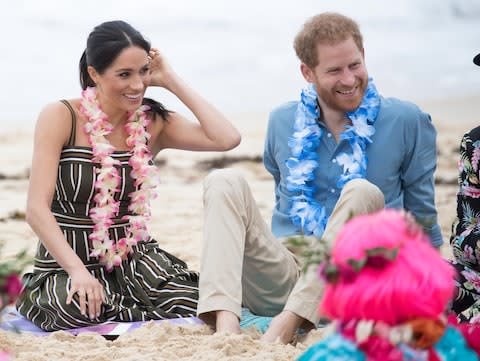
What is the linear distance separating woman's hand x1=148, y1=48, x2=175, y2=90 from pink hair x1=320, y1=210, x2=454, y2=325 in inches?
95.2

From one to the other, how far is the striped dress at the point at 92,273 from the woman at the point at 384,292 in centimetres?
209

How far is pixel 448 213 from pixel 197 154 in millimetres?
A: 4238

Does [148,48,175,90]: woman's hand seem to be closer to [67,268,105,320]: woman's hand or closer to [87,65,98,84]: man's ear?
[87,65,98,84]: man's ear

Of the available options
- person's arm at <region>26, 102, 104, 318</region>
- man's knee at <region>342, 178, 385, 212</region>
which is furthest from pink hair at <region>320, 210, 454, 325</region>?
person's arm at <region>26, 102, 104, 318</region>

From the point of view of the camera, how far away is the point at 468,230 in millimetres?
3361

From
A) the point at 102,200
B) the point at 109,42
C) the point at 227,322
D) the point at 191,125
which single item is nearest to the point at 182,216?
the point at 191,125

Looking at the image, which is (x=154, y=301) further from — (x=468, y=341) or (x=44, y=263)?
(x=468, y=341)

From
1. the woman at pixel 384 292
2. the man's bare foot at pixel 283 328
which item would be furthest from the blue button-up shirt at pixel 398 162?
the woman at pixel 384 292

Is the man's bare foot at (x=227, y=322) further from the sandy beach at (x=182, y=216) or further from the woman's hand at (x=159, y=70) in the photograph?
the woman's hand at (x=159, y=70)

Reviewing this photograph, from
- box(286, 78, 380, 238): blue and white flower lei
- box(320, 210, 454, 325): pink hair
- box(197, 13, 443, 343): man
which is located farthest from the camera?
box(286, 78, 380, 238): blue and white flower lei

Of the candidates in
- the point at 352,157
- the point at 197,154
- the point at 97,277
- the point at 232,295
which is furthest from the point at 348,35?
the point at 197,154

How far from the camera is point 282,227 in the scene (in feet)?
13.5

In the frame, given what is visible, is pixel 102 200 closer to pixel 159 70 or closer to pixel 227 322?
A: pixel 159 70

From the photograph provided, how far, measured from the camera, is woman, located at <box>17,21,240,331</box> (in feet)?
12.4
